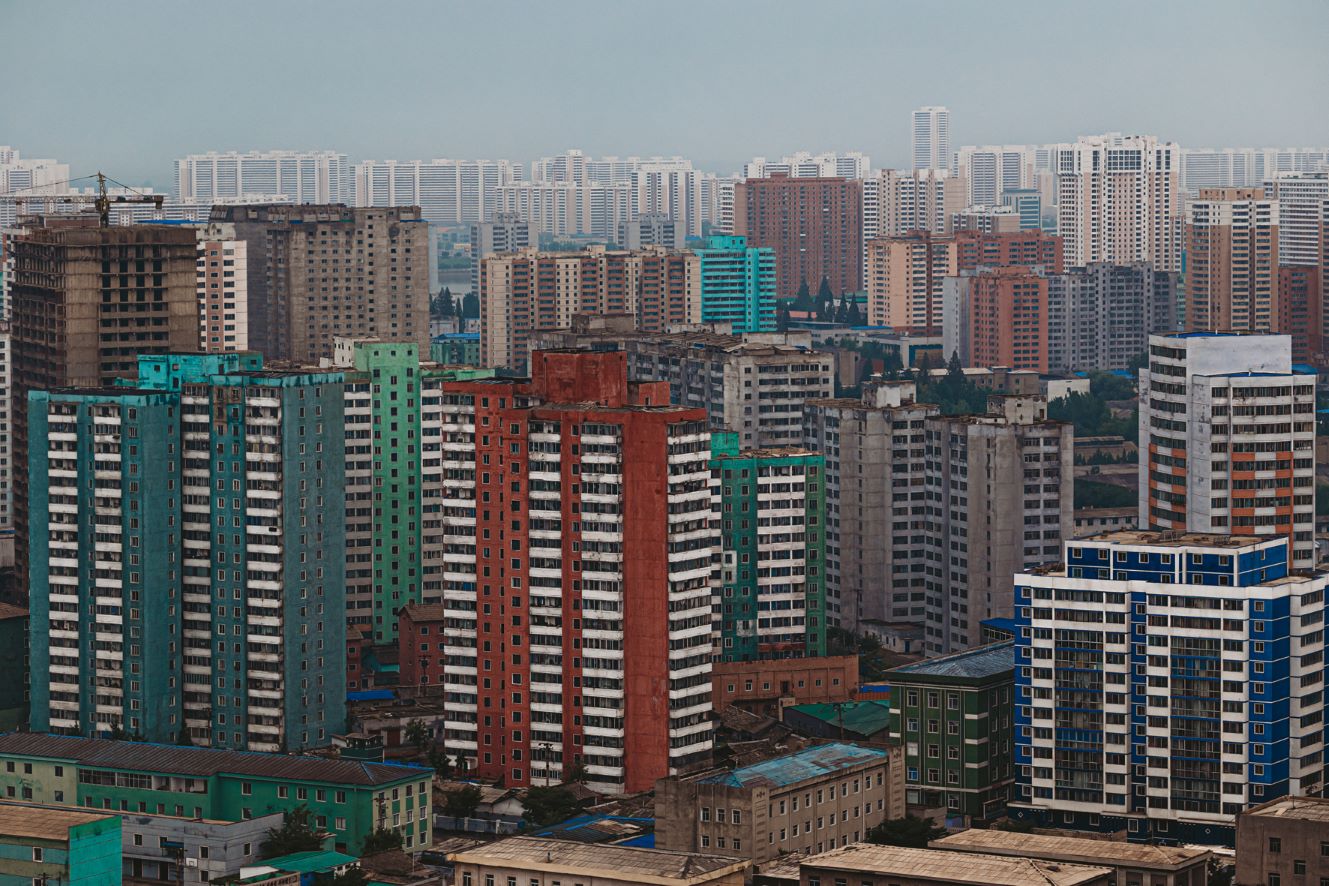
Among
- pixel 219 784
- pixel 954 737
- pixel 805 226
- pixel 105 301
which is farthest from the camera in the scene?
pixel 805 226

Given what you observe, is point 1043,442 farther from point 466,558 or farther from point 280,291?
point 280,291

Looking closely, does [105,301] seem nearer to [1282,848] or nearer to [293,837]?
[293,837]

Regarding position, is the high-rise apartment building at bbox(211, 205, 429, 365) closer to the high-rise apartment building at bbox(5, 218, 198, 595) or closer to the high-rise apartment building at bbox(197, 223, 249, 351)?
the high-rise apartment building at bbox(197, 223, 249, 351)

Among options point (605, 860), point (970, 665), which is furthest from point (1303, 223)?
point (605, 860)

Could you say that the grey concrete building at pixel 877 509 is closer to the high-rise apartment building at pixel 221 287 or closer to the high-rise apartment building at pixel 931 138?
the high-rise apartment building at pixel 221 287

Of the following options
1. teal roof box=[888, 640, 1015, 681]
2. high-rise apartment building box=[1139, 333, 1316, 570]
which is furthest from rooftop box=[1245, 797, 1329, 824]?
high-rise apartment building box=[1139, 333, 1316, 570]

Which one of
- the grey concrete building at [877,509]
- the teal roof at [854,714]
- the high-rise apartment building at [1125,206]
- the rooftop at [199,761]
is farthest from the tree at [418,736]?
the high-rise apartment building at [1125,206]
